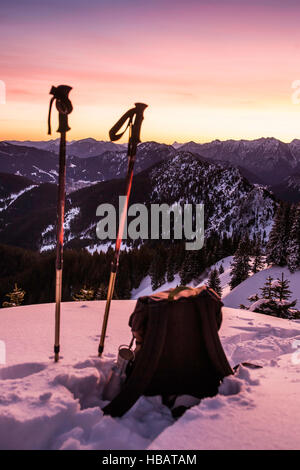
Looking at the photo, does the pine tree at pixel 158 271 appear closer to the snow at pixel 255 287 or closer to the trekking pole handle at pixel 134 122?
the snow at pixel 255 287

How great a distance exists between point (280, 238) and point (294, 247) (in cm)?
324

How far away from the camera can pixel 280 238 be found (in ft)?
113

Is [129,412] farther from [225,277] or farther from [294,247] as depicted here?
[225,277]

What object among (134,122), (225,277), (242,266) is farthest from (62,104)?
(225,277)

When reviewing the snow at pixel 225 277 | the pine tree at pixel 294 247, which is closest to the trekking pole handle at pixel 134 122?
the pine tree at pixel 294 247

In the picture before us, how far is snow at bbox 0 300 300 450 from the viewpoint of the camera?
2.65 m

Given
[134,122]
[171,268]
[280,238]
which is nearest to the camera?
[134,122]

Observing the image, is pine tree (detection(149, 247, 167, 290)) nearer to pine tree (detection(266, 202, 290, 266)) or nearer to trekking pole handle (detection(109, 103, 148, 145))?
pine tree (detection(266, 202, 290, 266))

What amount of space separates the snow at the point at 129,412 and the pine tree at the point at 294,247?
93.0 feet
